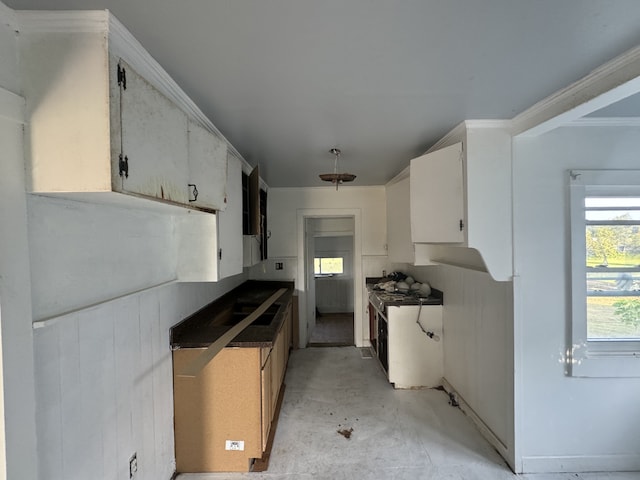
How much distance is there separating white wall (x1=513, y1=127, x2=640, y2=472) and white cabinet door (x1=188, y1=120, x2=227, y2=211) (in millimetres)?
1851

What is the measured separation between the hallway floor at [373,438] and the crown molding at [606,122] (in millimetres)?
2224

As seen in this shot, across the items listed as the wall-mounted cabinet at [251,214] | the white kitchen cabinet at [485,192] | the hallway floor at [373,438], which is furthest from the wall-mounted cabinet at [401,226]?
the wall-mounted cabinet at [251,214]

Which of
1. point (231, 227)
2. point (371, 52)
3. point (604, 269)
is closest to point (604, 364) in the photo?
point (604, 269)

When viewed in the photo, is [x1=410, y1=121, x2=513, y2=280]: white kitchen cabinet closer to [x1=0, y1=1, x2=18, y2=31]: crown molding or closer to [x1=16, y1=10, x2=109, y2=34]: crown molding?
[x1=16, y1=10, x2=109, y2=34]: crown molding

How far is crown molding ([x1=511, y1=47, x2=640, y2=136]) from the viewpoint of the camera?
1221 mm

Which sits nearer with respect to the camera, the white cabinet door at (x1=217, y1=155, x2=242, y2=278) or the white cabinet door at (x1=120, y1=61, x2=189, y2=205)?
the white cabinet door at (x1=120, y1=61, x2=189, y2=205)

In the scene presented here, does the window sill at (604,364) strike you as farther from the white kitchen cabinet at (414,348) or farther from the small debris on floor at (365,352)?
the small debris on floor at (365,352)

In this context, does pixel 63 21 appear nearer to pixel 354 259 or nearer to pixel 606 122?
pixel 606 122

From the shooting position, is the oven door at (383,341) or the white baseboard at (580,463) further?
the oven door at (383,341)

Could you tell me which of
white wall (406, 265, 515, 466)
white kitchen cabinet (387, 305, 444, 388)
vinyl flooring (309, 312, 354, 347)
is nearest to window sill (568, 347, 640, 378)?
white wall (406, 265, 515, 466)

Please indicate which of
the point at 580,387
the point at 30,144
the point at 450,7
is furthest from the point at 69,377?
the point at 580,387

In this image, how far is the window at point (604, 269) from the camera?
190cm

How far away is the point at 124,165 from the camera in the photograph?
0.97 m

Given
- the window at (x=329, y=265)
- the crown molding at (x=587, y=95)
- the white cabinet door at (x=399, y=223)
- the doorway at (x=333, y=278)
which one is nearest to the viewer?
the crown molding at (x=587, y=95)
